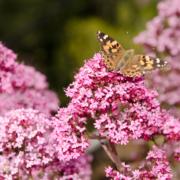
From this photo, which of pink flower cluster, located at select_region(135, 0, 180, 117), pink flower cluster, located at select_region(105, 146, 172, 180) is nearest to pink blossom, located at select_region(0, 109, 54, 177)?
pink flower cluster, located at select_region(105, 146, 172, 180)

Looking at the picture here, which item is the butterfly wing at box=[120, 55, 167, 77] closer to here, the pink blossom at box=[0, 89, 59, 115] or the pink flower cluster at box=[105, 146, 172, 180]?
the pink flower cluster at box=[105, 146, 172, 180]

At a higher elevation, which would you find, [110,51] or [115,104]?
[110,51]

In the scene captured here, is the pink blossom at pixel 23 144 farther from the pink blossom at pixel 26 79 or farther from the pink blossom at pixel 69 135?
the pink blossom at pixel 26 79

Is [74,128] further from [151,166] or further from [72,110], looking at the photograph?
[151,166]

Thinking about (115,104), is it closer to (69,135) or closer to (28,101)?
(69,135)

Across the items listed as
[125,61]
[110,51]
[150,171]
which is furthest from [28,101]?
[150,171]

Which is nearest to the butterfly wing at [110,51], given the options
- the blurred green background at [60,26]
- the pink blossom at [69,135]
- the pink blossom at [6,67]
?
the pink blossom at [69,135]
